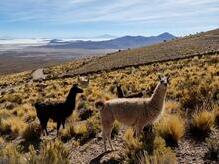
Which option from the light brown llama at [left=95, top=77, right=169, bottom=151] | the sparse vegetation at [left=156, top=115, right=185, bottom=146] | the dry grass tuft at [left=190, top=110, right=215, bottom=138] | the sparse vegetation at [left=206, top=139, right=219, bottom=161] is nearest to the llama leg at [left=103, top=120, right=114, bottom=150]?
the light brown llama at [left=95, top=77, right=169, bottom=151]

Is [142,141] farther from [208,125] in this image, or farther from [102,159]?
[208,125]

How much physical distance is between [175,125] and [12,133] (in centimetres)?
638

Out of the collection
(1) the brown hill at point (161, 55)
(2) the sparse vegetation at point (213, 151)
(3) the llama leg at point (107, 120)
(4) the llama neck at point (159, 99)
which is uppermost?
(4) the llama neck at point (159, 99)

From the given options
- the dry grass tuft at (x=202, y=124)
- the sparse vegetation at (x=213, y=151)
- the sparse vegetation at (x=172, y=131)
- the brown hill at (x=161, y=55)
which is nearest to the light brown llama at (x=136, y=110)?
the sparse vegetation at (x=172, y=131)

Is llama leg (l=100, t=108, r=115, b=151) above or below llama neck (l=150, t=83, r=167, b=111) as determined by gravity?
below

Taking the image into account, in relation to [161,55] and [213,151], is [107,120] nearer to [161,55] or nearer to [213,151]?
[213,151]

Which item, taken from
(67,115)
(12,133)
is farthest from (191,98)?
(12,133)

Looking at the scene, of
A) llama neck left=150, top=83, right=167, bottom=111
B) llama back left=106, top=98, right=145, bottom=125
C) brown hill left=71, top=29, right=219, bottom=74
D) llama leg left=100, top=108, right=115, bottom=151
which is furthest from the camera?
brown hill left=71, top=29, right=219, bottom=74

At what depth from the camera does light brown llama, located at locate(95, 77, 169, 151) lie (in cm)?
845

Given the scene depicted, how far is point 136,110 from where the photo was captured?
855cm

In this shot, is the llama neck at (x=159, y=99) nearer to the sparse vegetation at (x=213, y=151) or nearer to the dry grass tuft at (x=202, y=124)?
the dry grass tuft at (x=202, y=124)

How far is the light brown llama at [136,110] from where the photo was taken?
27.7 feet

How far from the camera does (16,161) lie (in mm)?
7211

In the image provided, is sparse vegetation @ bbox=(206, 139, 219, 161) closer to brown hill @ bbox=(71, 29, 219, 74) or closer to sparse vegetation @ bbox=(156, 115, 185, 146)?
sparse vegetation @ bbox=(156, 115, 185, 146)
